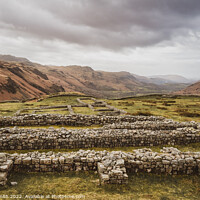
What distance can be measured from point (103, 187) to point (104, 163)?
1211 millimetres

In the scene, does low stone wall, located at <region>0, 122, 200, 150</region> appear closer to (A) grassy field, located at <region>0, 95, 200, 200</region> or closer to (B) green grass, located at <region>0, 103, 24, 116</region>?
(A) grassy field, located at <region>0, 95, 200, 200</region>

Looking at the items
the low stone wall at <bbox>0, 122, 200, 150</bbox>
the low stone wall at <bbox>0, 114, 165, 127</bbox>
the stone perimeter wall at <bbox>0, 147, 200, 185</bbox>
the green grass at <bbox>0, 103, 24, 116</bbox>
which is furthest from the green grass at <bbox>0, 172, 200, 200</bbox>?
the green grass at <bbox>0, 103, 24, 116</bbox>

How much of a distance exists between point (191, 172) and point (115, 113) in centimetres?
2122

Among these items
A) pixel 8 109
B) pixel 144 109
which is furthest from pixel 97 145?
Result: pixel 8 109

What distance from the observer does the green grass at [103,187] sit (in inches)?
294

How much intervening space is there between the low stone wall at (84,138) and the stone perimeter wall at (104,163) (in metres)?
3.38

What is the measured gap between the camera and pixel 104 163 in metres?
8.68

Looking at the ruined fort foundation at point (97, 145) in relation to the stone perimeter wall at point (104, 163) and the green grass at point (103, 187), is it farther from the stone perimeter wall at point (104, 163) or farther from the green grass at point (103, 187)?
the green grass at point (103, 187)

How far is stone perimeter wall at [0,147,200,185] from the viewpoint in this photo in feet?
28.2

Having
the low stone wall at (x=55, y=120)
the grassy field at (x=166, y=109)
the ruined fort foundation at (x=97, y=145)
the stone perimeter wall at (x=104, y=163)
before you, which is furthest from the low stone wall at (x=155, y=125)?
the grassy field at (x=166, y=109)

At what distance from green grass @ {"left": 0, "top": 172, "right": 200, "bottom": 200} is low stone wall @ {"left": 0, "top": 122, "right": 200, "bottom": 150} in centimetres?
407

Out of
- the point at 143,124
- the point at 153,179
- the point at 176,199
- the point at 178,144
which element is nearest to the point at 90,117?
the point at 143,124

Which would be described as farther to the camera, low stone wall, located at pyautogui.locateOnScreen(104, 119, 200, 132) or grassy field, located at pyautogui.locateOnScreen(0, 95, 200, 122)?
grassy field, located at pyautogui.locateOnScreen(0, 95, 200, 122)

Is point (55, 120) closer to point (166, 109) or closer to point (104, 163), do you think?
point (104, 163)
